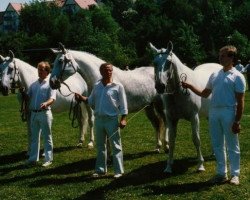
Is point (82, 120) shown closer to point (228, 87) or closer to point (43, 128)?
point (43, 128)

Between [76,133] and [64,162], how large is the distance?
182 inches

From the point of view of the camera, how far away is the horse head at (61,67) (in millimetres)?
9578

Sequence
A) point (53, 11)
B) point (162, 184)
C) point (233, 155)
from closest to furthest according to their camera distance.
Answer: point (233, 155)
point (162, 184)
point (53, 11)

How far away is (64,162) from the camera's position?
10.8 m

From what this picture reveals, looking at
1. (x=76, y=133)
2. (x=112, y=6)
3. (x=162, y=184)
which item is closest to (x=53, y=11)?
(x=112, y=6)

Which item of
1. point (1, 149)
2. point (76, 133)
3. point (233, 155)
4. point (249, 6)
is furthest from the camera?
point (249, 6)

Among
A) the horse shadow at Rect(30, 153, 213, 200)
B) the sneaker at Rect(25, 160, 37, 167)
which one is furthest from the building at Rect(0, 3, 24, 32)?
the horse shadow at Rect(30, 153, 213, 200)

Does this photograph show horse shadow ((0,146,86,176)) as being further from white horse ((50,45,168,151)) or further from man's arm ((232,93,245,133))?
man's arm ((232,93,245,133))

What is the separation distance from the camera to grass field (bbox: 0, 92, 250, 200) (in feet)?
25.9

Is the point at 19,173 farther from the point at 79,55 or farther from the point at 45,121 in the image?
the point at 79,55

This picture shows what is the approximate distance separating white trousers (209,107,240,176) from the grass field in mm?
364

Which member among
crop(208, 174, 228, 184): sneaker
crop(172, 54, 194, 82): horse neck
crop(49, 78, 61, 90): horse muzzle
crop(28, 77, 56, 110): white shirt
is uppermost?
crop(172, 54, 194, 82): horse neck

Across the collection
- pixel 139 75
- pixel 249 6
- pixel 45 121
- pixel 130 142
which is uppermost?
pixel 249 6

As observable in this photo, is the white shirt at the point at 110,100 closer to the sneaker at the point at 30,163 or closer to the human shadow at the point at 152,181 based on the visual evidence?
the human shadow at the point at 152,181
